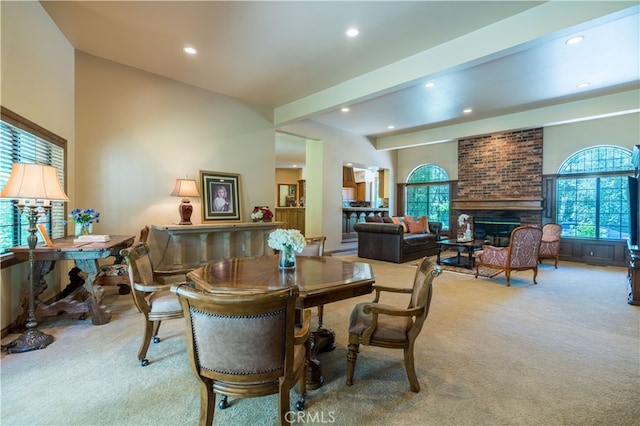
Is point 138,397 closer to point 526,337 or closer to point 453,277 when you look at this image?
point 526,337

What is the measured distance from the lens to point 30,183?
2328mm

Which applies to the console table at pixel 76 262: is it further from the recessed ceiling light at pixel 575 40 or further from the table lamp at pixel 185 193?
the recessed ceiling light at pixel 575 40

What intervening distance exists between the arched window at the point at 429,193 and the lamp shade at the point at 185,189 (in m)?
7.14

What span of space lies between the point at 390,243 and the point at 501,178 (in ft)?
12.5

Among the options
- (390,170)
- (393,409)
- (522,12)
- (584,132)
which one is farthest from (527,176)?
(393,409)

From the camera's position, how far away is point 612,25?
3.28 m

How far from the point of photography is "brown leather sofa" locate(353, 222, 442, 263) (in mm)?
6242

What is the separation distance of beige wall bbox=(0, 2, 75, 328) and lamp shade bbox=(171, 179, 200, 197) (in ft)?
4.21

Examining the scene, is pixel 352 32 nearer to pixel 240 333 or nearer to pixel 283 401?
pixel 240 333

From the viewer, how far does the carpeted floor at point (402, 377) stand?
1701 mm

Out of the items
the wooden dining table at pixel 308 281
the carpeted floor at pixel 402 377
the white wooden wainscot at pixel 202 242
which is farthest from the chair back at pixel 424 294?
the white wooden wainscot at pixel 202 242

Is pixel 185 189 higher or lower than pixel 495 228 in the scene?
higher

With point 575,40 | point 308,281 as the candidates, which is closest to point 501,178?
point 575,40

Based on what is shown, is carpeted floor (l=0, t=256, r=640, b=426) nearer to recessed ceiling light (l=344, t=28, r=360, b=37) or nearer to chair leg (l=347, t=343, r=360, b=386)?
chair leg (l=347, t=343, r=360, b=386)
